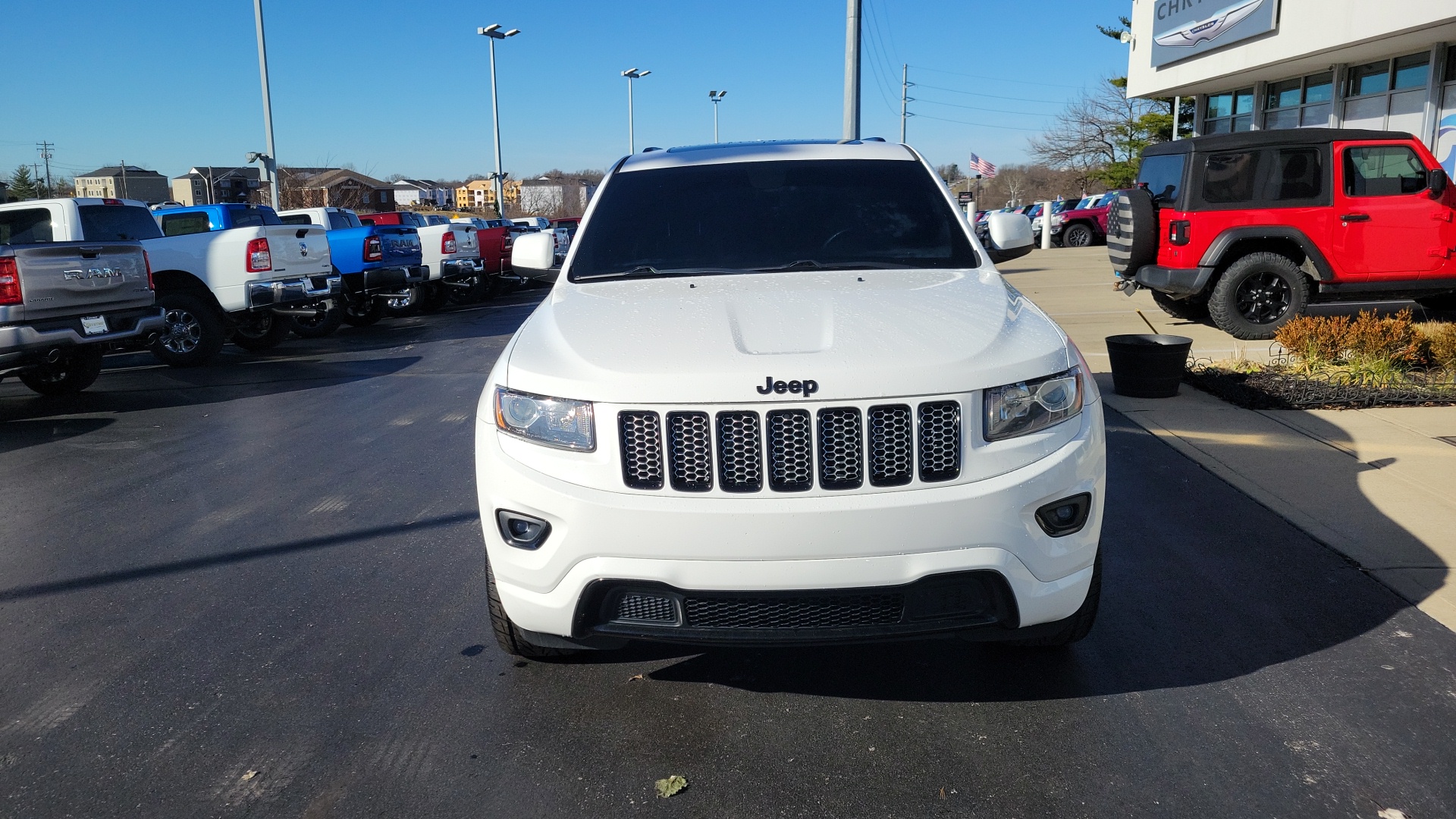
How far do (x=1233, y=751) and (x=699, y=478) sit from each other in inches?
65.7

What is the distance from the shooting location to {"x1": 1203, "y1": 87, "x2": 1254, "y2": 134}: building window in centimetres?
2381

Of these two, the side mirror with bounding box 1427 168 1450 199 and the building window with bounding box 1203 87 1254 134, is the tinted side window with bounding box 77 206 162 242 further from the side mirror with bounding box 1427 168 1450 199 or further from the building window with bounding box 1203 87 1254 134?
the building window with bounding box 1203 87 1254 134

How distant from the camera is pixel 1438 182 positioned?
10.8 metres

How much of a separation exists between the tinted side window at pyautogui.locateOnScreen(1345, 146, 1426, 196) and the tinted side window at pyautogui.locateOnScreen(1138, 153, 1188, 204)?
5.20ft

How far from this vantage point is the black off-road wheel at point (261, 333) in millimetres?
13469

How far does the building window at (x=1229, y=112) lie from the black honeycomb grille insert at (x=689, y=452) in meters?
23.7

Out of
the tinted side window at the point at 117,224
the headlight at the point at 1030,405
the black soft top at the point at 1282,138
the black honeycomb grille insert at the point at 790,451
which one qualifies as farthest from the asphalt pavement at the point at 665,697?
the black soft top at the point at 1282,138

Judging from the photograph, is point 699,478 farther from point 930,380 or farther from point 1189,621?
point 1189,621

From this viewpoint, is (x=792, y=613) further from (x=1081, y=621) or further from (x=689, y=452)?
(x=1081, y=621)

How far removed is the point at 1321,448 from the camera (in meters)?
6.44

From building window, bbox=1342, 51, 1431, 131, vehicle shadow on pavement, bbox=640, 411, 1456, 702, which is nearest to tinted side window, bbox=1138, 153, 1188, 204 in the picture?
vehicle shadow on pavement, bbox=640, 411, 1456, 702

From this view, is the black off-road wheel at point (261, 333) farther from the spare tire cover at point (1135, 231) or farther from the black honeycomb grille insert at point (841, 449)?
the black honeycomb grille insert at point (841, 449)

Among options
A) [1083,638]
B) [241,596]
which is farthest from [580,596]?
[241,596]

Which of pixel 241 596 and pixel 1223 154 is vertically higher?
pixel 1223 154
